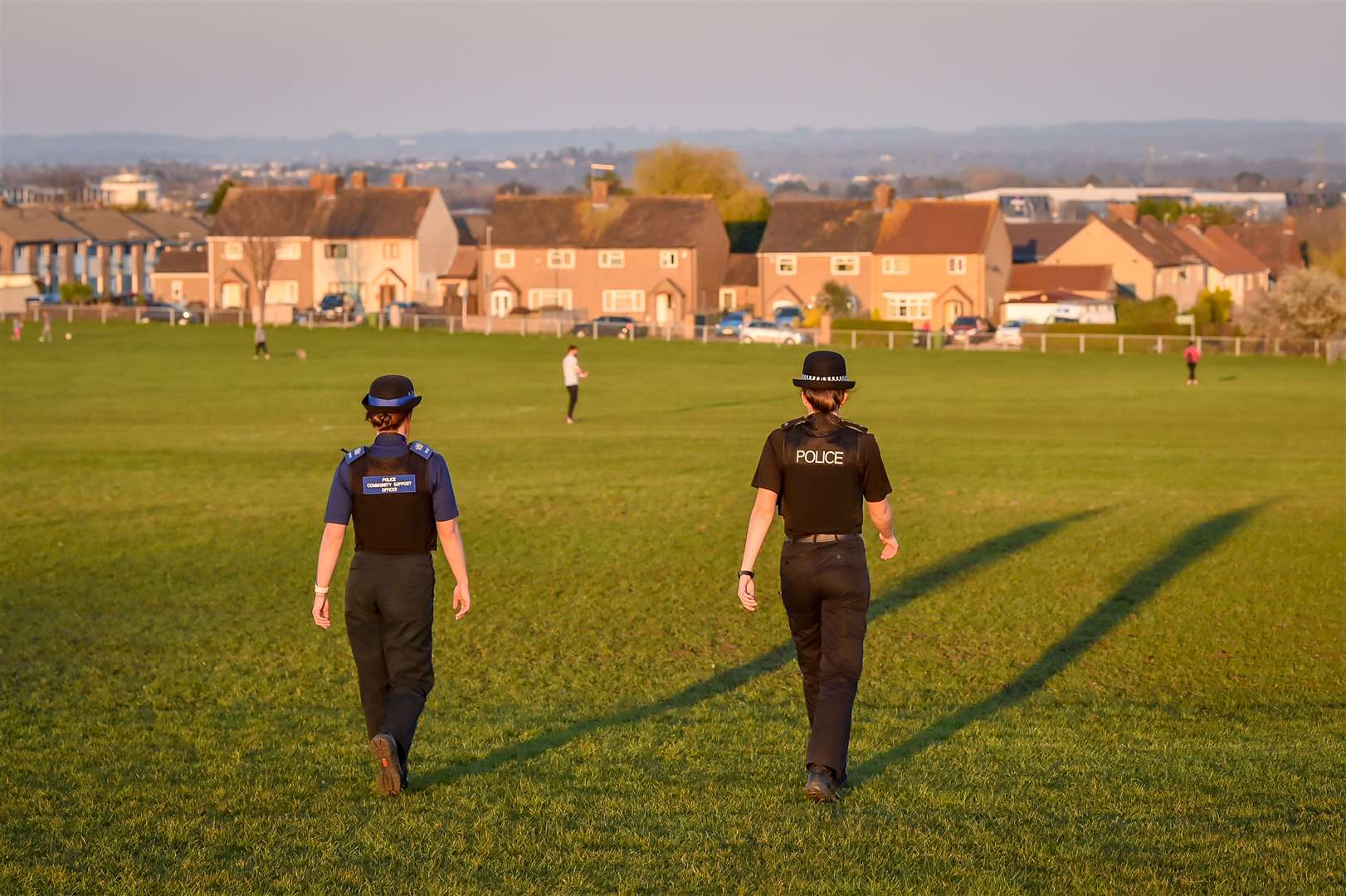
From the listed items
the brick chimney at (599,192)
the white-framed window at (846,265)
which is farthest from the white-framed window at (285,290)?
the white-framed window at (846,265)

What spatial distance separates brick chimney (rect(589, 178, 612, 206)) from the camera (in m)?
112

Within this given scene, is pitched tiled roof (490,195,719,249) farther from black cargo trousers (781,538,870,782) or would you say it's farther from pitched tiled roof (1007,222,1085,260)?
black cargo trousers (781,538,870,782)

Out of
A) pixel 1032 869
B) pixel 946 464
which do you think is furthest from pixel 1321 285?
pixel 1032 869

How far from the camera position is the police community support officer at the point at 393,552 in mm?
8859

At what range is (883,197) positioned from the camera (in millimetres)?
108438

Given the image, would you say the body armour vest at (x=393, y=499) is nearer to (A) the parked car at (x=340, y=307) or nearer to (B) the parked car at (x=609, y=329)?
(B) the parked car at (x=609, y=329)

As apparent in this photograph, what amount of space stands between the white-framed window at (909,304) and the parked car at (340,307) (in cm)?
3298

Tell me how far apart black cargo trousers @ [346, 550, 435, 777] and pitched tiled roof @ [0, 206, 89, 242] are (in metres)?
157

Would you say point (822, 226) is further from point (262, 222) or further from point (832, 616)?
point (832, 616)

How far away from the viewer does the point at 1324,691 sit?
44.7 ft

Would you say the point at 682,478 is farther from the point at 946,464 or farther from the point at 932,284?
the point at 932,284

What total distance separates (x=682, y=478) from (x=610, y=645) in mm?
12219

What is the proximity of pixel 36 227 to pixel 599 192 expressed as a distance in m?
72.5

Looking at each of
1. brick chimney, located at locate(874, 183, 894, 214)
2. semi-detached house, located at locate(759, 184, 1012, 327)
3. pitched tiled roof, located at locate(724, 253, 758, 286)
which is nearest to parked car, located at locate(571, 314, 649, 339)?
semi-detached house, located at locate(759, 184, 1012, 327)
